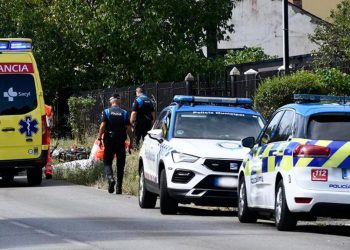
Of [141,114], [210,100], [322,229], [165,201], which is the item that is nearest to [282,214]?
[322,229]

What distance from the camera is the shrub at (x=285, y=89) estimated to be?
74.3 feet

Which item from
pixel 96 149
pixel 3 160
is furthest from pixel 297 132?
pixel 96 149

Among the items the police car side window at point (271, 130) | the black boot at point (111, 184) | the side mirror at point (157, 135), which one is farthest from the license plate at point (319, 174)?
the black boot at point (111, 184)

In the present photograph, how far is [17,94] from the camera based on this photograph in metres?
23.6

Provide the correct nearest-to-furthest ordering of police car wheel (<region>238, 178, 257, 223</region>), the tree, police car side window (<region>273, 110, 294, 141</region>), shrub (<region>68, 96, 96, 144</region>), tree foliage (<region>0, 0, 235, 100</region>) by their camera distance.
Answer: police car side window (<region>273, 110, 294, 141</region>), police car wheel (<region>238, 178, 257, 223</region>), tree foliage (<region>0, 0, 235, 100</region>), shrub (<region>68, 96, 96, 144</region>), the tree

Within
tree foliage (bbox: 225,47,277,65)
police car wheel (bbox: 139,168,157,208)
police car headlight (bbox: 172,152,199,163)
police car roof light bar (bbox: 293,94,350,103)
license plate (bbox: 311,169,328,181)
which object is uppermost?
police car roof light bar (bbox: 293,94,350,103)

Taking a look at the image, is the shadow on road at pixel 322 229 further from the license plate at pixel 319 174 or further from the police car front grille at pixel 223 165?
the license plate at pixel 319 174

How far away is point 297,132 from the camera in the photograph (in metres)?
13.8

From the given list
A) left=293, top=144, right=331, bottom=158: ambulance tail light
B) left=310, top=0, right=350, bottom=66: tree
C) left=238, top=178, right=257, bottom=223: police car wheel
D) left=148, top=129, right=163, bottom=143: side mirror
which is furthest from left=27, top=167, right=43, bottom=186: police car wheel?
left=310, top=0, right=350, bottom=66: tree

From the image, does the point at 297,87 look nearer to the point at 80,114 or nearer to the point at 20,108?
the point at 20,108

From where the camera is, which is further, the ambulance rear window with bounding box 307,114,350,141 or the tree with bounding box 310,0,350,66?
the tree with bounding box 310,0,350,66

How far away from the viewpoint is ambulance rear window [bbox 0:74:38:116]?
23578mm

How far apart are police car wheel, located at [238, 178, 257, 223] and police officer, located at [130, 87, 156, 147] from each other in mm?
11390

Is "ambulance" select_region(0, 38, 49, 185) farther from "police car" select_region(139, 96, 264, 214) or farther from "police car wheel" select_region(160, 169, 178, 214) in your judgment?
"police car wheel" select_region(160, 169, 178, 214)
